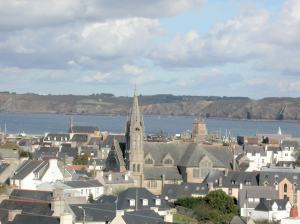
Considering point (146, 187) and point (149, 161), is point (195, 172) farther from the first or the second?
point (146, 187)

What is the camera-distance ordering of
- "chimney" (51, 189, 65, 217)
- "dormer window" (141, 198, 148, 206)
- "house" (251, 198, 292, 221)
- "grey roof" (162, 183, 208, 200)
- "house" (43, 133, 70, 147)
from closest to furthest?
"chimney" (51, 189, 65, 217)
"dormer window" (141, 198, 148, 206)
"house" (251, 198, 292, 221)
"grey roof" (162, 183, 208, 200)
"house" (43, 133, 70, 147)

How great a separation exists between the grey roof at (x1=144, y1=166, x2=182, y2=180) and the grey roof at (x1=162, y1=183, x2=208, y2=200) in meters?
3.55

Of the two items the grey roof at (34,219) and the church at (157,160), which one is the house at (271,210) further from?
the grey roof at (34,219)

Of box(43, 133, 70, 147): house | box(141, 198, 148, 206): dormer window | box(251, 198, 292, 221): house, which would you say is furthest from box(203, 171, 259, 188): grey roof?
box(43, 133, 70, 147): house

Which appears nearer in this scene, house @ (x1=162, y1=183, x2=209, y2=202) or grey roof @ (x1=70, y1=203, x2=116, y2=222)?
grey roof @ (x1=70, y1=203, x2=116, y2=222)

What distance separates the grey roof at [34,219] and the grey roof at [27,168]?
21988 millimetres

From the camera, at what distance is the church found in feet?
237

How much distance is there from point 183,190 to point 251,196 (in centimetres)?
795

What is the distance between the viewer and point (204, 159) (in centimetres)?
7356

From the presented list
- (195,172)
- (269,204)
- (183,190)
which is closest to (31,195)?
(269,204)

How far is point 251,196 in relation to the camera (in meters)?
61.2

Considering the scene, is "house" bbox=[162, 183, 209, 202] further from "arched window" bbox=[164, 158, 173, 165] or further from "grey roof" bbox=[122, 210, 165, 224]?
"grey roof" bbox=[122, 210, 165, 224]

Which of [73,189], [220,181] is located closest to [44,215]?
[73,189]

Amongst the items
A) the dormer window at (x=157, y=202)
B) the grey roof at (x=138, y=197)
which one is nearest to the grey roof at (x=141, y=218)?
the grey roof at (x=138, y=197)
